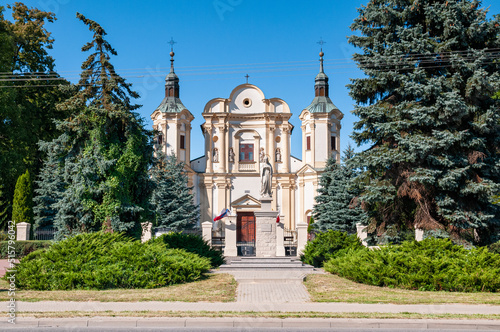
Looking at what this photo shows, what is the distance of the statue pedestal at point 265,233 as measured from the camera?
19422 millimetres

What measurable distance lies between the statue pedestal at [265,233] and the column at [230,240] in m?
5.82

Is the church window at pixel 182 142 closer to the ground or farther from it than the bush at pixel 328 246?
farther from it

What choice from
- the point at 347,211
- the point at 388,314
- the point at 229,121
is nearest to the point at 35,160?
the point at 229,121

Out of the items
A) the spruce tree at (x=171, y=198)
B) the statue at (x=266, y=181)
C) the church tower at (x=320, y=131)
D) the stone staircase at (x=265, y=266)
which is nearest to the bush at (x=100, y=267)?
the stone staircase at (x=265, y=266)

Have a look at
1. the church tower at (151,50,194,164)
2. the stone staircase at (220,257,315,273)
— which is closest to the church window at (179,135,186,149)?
the church tower at (151,50,194,164)

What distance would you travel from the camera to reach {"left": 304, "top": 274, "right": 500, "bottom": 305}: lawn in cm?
1062

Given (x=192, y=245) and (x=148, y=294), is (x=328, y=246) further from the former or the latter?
(x=148, y=294)

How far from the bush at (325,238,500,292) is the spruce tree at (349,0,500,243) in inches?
138

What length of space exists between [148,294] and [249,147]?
1258 inches

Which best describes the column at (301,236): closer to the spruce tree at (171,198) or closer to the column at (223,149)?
the spruce tree at (171,198)

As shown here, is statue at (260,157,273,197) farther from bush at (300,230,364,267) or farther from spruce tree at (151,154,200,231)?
spruce tree at (151,154,200,231)

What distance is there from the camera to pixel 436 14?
59.6ft

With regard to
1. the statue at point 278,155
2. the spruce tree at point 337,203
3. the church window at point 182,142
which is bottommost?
the spruce tree at point 337,203

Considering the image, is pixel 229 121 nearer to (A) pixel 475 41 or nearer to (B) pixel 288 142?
(B) pixel 288 142
